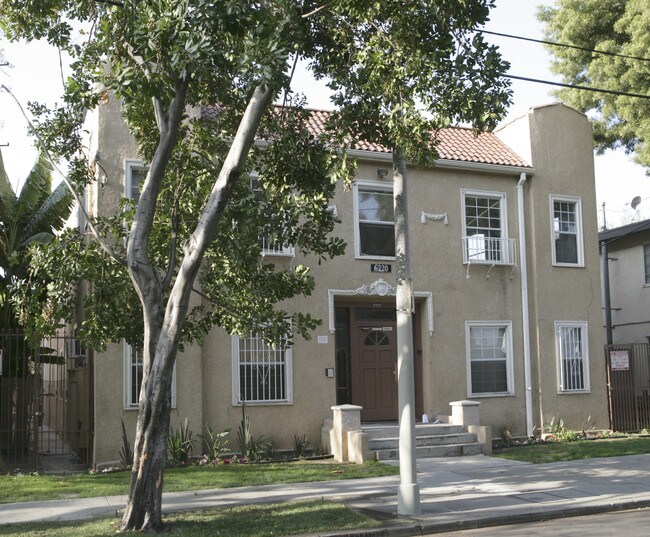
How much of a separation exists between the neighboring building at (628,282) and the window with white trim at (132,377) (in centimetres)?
1625

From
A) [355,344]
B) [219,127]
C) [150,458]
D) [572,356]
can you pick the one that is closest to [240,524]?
[150,458]

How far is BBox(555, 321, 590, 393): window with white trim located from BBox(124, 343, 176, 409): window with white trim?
9263 millimetres

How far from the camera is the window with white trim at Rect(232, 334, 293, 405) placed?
15609 millimetres

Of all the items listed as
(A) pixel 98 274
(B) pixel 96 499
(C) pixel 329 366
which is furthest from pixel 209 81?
(C) pixel 329 366

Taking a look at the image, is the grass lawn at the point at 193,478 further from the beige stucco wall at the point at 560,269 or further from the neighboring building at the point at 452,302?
the beige stucco wall at the point at 560,269

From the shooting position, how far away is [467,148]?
18.7 meters

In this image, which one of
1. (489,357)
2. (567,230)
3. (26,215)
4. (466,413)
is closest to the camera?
(466,413)

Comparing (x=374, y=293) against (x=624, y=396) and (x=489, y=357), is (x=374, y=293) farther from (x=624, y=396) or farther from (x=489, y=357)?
(x=624, y=396)

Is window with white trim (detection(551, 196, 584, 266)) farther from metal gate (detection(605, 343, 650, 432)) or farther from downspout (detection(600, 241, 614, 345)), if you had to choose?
downspout (detection(600, 241, 614, 345))

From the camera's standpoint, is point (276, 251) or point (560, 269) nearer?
point (276, 251)

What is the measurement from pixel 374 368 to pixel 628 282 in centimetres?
1215

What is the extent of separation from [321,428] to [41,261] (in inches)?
300

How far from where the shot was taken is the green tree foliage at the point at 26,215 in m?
15.9

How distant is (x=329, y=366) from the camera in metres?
16.4
